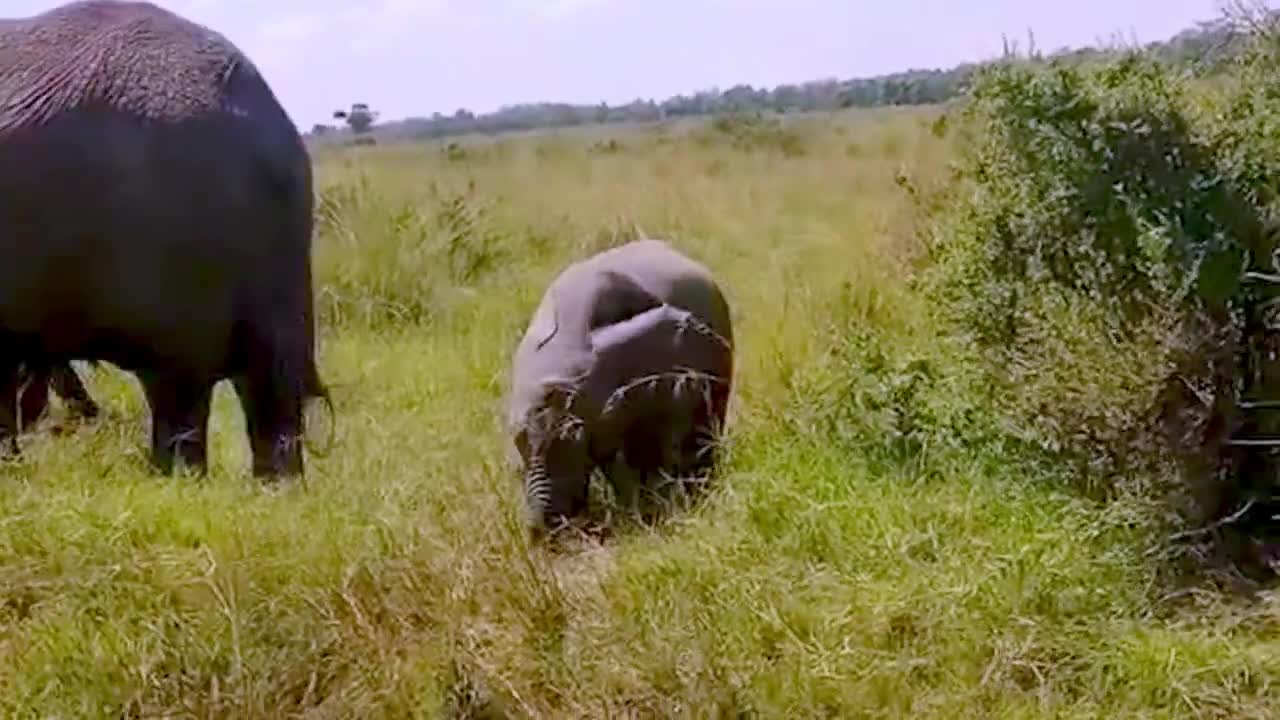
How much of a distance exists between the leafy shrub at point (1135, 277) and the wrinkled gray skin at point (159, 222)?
7.53 feet

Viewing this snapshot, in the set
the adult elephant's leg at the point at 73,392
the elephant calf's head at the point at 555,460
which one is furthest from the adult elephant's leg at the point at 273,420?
the adult elephant's leg at the point at 73,392

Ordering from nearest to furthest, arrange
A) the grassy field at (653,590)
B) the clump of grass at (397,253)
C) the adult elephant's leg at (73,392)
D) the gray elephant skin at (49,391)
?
the grassy field at (653,590), the gray elephant skin at (49,391), the adult elephant's leg at (73,392), the clump of grass at (397,253)

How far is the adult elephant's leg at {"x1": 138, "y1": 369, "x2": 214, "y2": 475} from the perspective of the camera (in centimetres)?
598

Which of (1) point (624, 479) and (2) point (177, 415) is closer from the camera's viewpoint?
(1) point (624, 479)

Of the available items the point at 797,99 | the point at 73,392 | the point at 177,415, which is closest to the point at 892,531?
the point at 177,415

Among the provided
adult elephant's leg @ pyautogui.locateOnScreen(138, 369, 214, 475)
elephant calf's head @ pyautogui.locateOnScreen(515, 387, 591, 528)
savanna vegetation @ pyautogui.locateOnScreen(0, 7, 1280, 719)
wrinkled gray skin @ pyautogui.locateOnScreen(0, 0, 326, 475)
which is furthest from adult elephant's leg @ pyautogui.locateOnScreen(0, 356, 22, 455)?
elephant calf's head @ pyautogui.locateOnScreen(515, 387, 591, 528)

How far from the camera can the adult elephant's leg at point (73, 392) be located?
23.9 ft

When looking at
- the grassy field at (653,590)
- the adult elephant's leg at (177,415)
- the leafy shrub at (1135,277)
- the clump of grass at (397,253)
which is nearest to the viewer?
the grassy field at (653,590)

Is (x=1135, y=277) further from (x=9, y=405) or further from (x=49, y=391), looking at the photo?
(x=49, y=391)

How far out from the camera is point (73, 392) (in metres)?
7.39

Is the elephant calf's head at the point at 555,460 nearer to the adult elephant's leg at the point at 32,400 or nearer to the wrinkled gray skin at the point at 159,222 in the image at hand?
the wrinkled gray skin at the point at 159,222

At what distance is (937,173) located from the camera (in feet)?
31.3

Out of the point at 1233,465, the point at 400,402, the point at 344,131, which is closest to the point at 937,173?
the point at 400,402

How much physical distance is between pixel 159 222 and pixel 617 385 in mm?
1552
